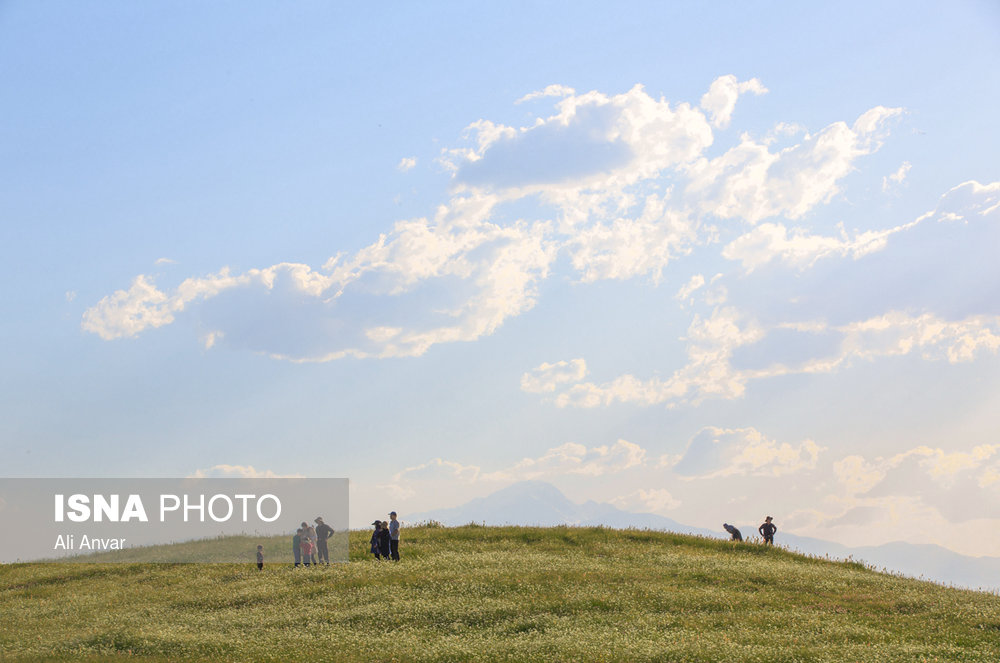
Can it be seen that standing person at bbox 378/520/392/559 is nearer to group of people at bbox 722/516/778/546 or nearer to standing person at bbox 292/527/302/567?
standing person at bbox 292/527/302/567

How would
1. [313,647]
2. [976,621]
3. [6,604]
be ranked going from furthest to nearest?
1. [6,604]
2. [976,621]
3. [313,647]

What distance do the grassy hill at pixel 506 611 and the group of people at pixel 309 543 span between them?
73.4 inches

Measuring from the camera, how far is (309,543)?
1630 inches

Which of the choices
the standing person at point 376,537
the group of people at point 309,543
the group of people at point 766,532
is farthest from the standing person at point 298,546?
the group of people at point 766,532

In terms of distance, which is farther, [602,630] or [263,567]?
[263,567]

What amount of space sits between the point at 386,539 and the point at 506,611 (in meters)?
14.5

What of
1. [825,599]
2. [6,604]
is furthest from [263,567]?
[825,599]

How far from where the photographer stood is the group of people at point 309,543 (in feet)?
135

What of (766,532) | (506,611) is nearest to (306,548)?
(506,611)

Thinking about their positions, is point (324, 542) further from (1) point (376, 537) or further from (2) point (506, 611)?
(2) point (506, 611)

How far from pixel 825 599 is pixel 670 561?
912 cm

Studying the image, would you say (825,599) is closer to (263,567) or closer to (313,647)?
(313,647)

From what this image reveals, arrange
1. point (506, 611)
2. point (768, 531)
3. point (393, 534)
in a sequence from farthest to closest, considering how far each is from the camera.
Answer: point (768, 531) → point (393, 534) → point (506, 611)

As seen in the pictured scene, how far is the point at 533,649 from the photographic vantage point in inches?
891
